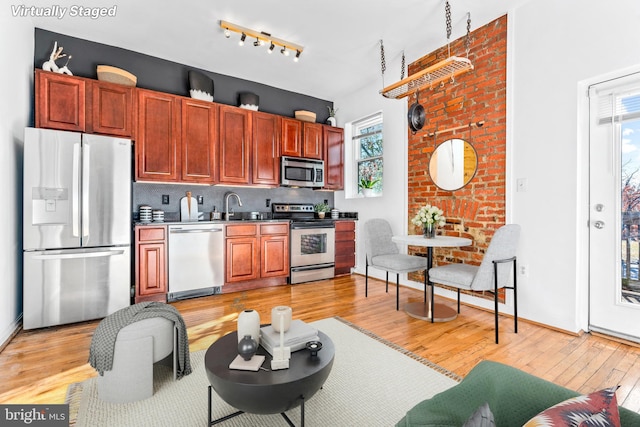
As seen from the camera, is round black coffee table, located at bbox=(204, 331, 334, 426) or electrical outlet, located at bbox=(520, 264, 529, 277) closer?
round black coffee table, located at bbox=(204, 331, 334, 426)

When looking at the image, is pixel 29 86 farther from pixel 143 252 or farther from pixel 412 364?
pixel 412 364

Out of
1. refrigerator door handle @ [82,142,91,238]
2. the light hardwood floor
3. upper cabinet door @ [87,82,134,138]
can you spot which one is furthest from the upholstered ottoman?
upper cabinet door @ [87,82,134,138]

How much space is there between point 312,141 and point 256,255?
2.08 m

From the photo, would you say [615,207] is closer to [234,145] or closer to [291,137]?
[291,137]

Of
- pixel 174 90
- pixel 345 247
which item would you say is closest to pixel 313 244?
pixel 345 247

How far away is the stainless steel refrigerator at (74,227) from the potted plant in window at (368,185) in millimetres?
3377

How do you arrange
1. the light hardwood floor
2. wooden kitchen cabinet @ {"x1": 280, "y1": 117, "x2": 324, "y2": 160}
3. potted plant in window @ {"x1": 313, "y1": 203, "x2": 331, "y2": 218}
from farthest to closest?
potted plant in window @ {"x1": 313, "y1": 203, "x2": 331, "y2": 218}
wooden kitchen cabinet @ {"x1": 280, "y1": 117, "x2": 324, "y2": 160}
the light hardwood floor

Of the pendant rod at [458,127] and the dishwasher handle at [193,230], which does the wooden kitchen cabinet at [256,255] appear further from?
the pendant rod at [458,127]

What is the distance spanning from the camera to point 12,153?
271cm

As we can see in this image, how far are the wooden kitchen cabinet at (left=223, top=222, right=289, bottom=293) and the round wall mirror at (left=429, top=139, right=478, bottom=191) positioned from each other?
217cm

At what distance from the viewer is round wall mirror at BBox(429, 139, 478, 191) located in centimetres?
344

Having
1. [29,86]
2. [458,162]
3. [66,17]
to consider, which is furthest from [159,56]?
[458,162]

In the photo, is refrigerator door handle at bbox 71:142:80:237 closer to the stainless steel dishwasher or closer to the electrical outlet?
the stainless steel dishwasher

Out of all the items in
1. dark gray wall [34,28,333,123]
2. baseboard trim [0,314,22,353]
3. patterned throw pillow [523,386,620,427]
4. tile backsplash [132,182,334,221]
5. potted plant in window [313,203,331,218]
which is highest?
dark gray wall [34,28,333,123]
